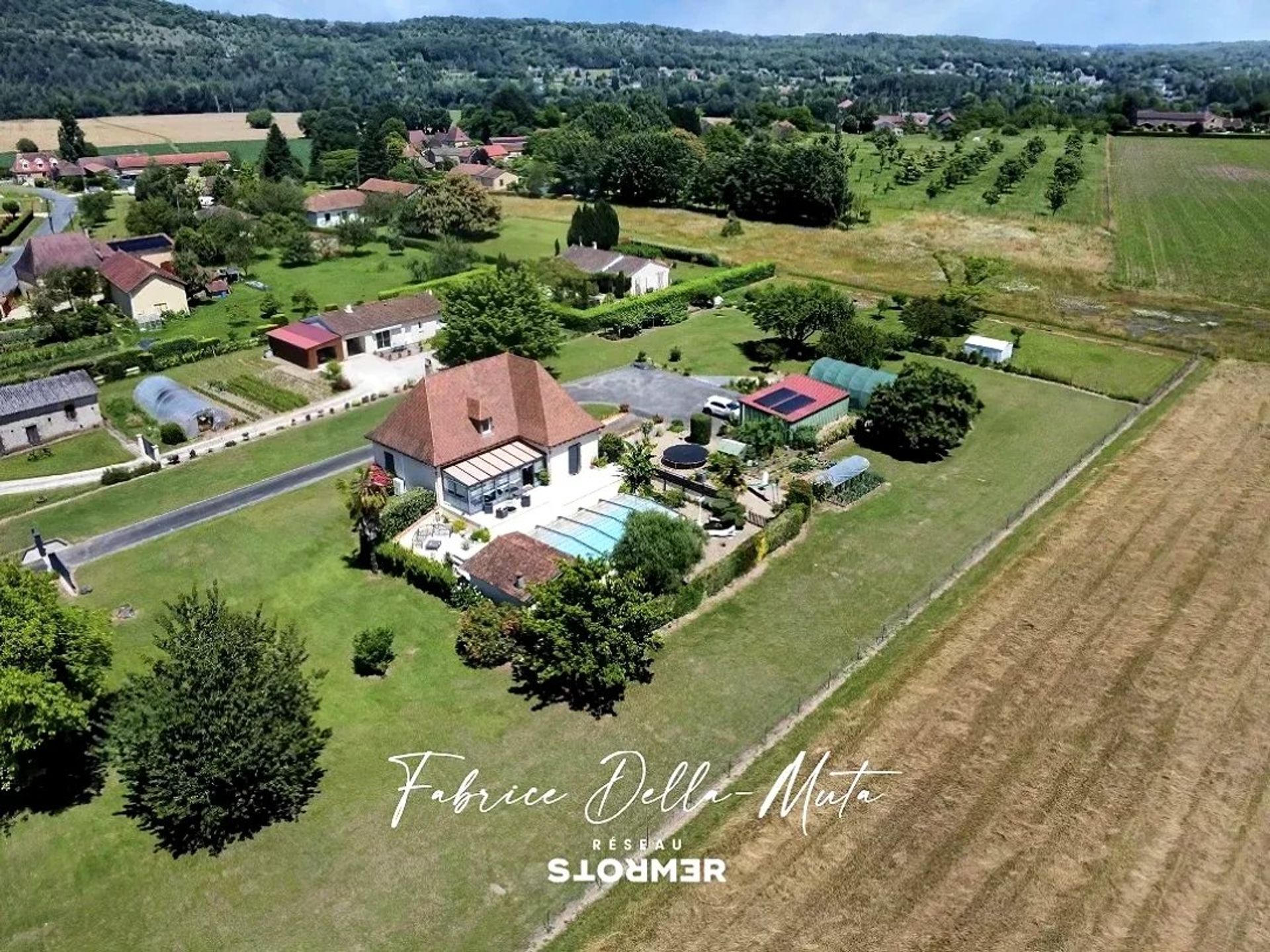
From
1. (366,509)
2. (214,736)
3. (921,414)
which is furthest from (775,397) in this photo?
(214,736)

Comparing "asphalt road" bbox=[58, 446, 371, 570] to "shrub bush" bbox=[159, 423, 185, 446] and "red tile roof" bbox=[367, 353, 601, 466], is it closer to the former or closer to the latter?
"red tile roof" bbox=[367, 353, 601, 466]

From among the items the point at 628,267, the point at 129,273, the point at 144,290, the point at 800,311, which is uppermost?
the point at 129,273

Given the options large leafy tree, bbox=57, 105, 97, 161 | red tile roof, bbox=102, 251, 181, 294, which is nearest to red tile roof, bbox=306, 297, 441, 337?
red tile roof, bbox=102, 251, 181, 294

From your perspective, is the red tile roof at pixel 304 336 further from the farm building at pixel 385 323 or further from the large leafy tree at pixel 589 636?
the large leafy tree at pixel 589 636

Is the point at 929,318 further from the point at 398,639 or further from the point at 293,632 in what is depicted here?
the point at 293,632

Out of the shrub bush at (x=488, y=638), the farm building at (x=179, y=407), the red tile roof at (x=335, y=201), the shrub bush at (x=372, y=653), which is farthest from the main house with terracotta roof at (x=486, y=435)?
the red tile roof at (x=335, y=201)

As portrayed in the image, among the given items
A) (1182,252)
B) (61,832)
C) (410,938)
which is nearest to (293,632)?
(61,832)

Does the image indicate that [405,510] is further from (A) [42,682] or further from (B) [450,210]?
(B) [450,210]
